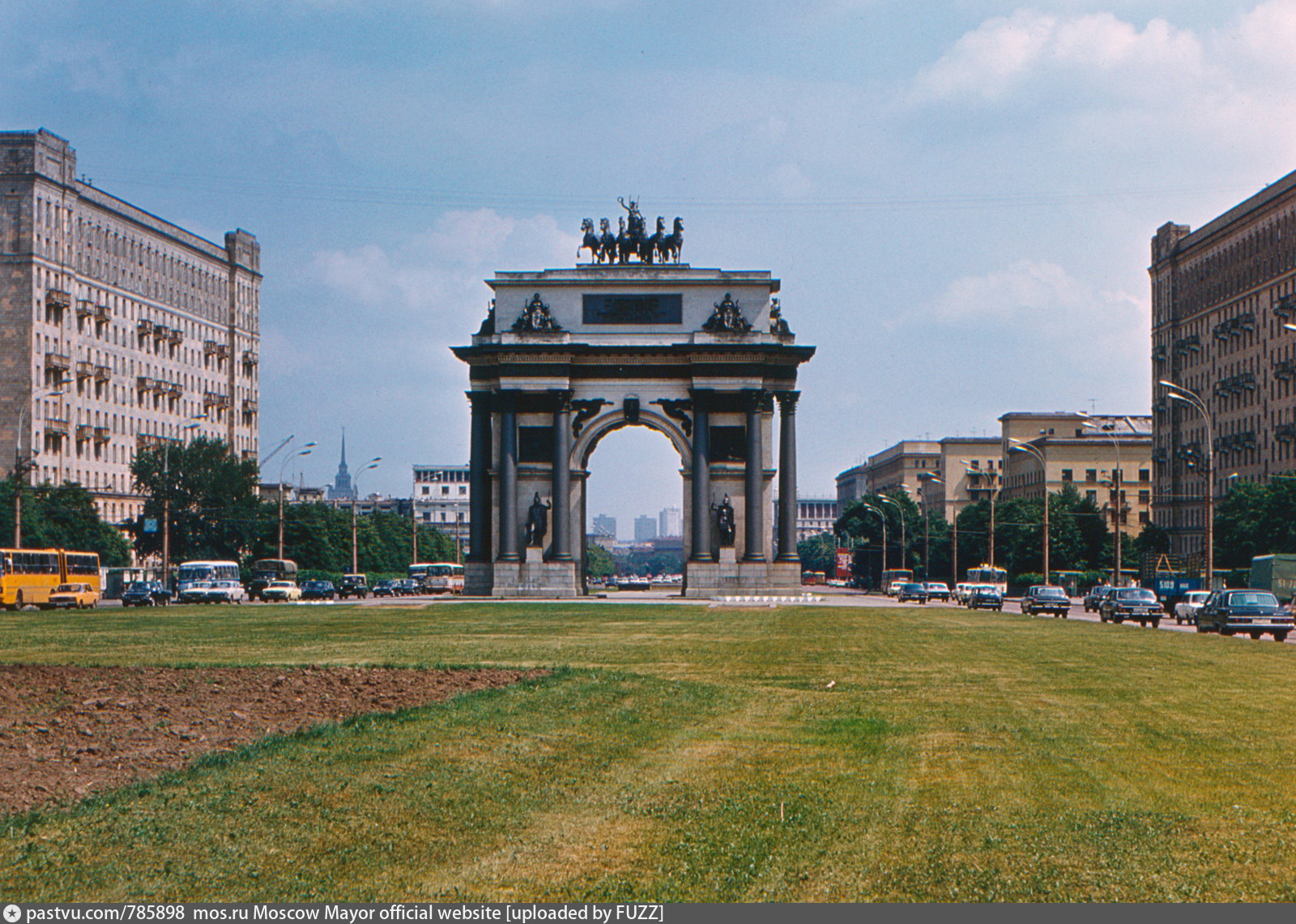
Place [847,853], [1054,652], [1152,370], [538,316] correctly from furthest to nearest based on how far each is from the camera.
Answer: [1152,370], [538,316], [1054,652], [847,853]

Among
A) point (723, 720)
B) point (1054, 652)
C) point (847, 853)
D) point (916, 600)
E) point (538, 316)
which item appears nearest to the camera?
point (847, 853)

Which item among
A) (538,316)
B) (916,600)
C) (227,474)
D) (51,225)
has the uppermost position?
(51,225)

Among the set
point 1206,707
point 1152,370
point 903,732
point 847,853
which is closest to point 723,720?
point 903,732

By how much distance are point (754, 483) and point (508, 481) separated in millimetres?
14731

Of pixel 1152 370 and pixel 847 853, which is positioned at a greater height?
pixel 1152 370

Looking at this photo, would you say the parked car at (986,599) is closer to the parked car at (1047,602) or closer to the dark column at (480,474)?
the parked car at (1047,602)

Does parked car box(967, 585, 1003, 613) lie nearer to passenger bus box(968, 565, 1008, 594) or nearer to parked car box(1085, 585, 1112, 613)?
parked car box(1085, 585, 1112, 613)

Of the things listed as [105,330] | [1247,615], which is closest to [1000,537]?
[105,330]

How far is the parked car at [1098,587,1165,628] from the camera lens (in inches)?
2480

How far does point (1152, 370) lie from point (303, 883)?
541ft

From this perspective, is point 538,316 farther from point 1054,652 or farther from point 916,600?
point 1054,652

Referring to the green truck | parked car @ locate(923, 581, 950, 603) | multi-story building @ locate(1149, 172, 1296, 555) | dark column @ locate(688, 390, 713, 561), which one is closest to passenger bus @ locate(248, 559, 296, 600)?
dark column @ locate(688, 390, 713, 561)

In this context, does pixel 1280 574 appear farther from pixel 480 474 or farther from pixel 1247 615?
pixel 480 474

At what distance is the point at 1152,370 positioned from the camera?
541 feet
